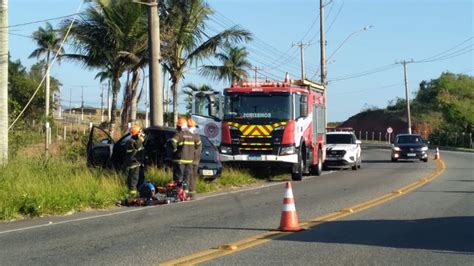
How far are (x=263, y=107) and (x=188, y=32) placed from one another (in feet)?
32.4

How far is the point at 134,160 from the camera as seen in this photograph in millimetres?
15289

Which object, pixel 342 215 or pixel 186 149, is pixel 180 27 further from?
pixel 342 215

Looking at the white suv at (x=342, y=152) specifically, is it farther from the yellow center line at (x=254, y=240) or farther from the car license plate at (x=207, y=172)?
the yellow center line at (x=254, y=240)

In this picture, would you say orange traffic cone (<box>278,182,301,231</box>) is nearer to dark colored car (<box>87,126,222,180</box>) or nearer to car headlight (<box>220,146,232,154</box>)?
dark colored car (<box>87,126,222,180</box>)

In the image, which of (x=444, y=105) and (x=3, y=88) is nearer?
(x=3, y=88)

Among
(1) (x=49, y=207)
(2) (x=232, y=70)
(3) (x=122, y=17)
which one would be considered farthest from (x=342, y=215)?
(2) (x=232, y=70)

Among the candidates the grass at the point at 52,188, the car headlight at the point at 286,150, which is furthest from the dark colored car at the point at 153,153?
the car headlight at the point at 286,150

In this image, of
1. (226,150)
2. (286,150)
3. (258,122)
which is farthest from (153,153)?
(286,150)

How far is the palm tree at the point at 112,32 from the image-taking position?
26.8 m

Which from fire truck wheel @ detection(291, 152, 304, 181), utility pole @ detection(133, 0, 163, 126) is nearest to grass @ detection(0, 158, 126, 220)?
utility pole @ detection(133, 0, 163, 126)

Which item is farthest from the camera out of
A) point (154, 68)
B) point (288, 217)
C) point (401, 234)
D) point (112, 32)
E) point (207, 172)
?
point (112, 32)

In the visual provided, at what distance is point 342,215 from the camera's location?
12.2m

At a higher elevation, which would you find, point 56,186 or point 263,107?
point 263,107

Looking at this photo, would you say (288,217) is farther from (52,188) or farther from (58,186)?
(58,186)
